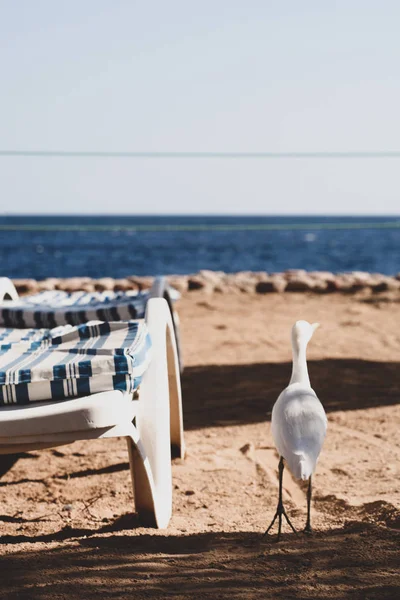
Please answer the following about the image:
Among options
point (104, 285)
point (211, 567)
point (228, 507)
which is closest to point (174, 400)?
point (228, 507)

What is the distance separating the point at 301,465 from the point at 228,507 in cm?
90

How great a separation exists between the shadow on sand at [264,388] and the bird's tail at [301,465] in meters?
2.06

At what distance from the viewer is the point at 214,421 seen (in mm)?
4633

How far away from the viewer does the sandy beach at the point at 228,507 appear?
89.7 inches

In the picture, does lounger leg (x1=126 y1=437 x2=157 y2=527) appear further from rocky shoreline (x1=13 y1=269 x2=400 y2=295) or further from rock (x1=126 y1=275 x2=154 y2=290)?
rocky shoreline (x1=13 y1=269 x2=400 y2=295)

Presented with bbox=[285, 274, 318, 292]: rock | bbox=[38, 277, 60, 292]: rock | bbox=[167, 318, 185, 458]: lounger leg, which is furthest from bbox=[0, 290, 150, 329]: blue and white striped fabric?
bbox=[285, 274, 318, 292]: rock

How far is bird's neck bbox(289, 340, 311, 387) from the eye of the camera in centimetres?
305

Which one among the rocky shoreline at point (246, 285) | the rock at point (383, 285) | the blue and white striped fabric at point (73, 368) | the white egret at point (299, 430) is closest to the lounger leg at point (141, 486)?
the blue and white striped fabric at point (73, 368)

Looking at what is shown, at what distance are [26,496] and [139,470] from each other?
95cm

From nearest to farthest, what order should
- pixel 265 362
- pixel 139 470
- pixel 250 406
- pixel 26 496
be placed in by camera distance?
pixel 139 470 → pixel 26 496 → pixel 250 406 → pixel 265 362

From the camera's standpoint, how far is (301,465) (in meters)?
2.48

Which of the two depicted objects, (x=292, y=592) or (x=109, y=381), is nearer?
(x=292, y=592)
